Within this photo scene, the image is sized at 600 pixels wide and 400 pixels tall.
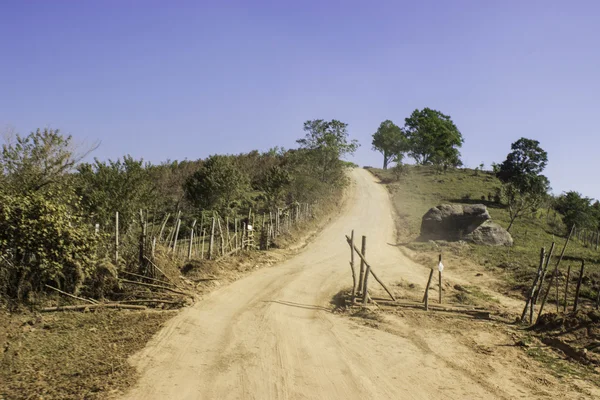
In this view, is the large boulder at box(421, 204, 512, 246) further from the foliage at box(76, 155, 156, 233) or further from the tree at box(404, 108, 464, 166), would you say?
the tree at box(404, 108, 464, 166)

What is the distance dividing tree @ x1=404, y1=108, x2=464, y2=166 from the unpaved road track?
68435 millimetres

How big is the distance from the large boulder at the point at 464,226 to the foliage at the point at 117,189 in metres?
19.6

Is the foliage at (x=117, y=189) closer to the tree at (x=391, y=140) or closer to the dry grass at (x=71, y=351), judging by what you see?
the dry grass at (x=71, y=351)

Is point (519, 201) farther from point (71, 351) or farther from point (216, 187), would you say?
point (71, 351)

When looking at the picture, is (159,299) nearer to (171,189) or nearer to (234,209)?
(234,209)

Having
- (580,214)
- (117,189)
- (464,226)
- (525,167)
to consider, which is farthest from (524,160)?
(117,189)

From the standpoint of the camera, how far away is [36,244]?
11.7 meters

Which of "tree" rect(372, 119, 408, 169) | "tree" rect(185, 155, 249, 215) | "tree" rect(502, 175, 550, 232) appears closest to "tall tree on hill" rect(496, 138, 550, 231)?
"tree" rect(502, 175, 550, 232)

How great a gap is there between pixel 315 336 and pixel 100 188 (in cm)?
1749

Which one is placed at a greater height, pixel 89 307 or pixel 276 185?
pixel 276 185

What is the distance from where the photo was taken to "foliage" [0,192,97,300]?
11.4 metres

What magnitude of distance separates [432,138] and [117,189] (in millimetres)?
65130

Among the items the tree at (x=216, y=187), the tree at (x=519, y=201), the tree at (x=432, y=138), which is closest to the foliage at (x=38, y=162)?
the tree at (x=216, y=187)

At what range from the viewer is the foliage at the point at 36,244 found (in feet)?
37.2
